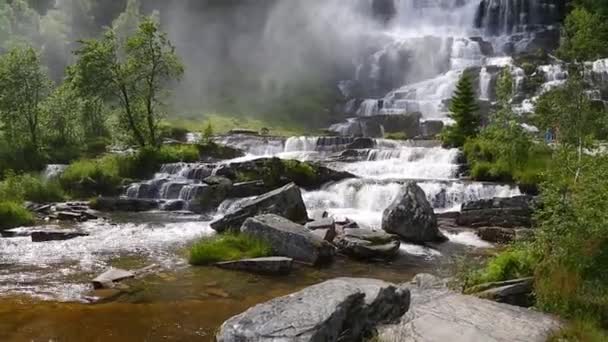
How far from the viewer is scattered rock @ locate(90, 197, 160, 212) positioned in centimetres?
2856

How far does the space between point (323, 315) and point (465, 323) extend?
2550 millimetres

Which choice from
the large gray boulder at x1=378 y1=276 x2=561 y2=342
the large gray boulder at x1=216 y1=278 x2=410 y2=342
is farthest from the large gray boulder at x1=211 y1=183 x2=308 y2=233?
the large gray boulder at x1=216 y1=278 x2=410 y2=342

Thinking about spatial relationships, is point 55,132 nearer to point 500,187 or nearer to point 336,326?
point 500,187

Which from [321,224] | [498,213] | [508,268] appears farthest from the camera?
[498,213]

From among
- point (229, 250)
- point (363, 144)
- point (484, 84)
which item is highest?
point (484, 84)

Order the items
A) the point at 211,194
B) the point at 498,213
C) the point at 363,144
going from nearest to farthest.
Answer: the point at 498,213 → the point at 211,194 → the point at 363,144

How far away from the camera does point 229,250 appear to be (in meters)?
16.9

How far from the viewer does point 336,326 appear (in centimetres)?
791

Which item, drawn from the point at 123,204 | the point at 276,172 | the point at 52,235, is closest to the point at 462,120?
the point at 276,172

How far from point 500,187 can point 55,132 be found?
1185 inches

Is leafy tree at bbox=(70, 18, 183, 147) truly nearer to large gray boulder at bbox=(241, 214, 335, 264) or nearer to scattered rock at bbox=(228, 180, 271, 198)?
scattered rock at bbox=(228, 180, 271, 198)

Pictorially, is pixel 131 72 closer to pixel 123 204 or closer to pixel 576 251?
pixel 123 204

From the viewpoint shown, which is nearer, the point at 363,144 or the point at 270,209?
the point at 270,209

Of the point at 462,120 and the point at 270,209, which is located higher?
the point at 462,120
